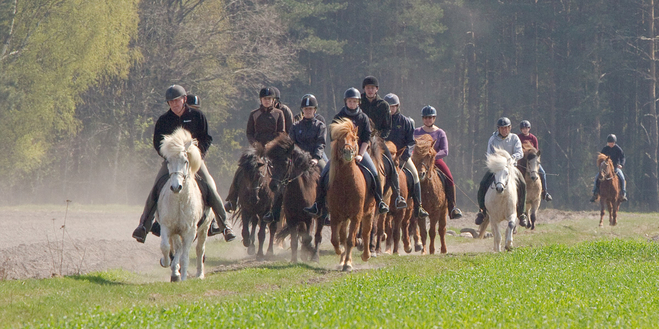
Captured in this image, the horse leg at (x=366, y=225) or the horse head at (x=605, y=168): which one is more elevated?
the horse head at (x=605, y=168)

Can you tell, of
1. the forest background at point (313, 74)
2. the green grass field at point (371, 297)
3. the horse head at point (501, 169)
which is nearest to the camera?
the green grass field at point (371, 297)

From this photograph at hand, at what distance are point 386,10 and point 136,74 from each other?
17130mm

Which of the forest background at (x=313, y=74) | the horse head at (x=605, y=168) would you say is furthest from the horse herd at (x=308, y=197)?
the forest background at (x=313, y=74)

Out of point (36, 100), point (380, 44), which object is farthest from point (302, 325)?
point (380, 44)

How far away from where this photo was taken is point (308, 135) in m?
15.5

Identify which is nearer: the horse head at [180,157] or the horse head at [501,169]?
the horse head at [180,157]

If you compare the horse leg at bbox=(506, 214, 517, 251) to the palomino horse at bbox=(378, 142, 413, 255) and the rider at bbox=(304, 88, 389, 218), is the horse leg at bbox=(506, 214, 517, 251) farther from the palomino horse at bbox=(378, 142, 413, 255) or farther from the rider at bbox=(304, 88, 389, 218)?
the rider at bbox=(304, 88, 389, 218)

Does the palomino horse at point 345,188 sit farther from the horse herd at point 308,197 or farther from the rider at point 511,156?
the rider at point 511,156

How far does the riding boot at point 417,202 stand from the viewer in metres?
16.5

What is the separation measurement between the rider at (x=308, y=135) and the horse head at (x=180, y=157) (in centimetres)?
383

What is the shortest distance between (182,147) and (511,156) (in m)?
9.05

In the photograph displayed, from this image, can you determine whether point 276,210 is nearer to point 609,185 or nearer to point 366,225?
point 366,225

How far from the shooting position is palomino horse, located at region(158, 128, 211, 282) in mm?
11414

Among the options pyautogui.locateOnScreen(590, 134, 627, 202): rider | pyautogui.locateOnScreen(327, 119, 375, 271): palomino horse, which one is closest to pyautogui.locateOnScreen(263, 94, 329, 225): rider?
pyautogui.locateOnScreen(327, 119, 375, 271): palomino horse
